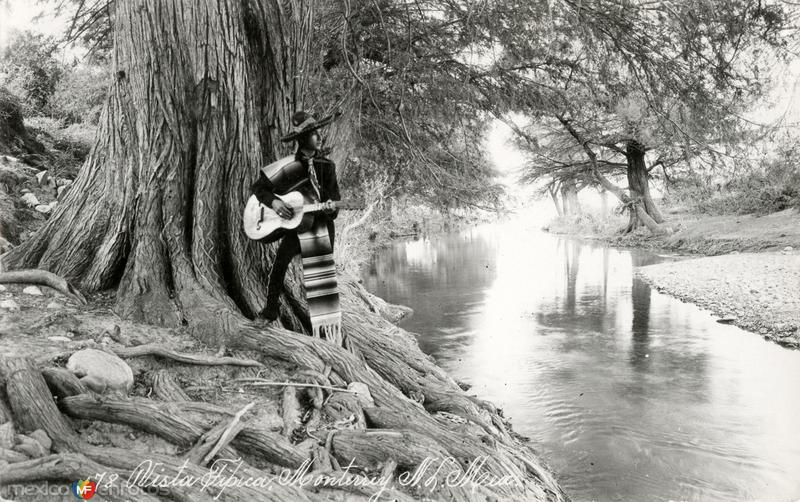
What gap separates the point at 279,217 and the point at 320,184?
39cm

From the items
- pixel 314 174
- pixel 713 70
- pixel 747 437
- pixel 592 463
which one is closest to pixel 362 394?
pixel 314 174

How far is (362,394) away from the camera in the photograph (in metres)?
3.81

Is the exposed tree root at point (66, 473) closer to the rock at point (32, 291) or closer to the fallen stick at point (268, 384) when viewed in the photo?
the fallen stick at point (268, 384)

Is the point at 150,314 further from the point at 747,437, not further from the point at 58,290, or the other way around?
the point at 747,437

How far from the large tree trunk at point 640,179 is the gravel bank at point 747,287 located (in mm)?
10995

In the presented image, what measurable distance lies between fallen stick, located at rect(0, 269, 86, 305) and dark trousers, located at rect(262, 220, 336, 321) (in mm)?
1476

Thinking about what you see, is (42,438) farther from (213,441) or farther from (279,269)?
(279,269)

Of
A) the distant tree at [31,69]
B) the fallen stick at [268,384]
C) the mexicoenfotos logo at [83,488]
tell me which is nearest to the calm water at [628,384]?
the fallen stick at [268,384]

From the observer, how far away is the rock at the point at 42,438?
2561mm

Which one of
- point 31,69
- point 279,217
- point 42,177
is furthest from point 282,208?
point 31,69

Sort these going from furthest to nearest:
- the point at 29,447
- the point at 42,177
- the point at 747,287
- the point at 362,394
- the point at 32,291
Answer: the point at 747,287 → the point at 42,177 → the point at 32,291 → the point at 362,394 → the point at 29,447

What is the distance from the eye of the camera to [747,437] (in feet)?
21.2

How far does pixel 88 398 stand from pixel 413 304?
12760 millimetres

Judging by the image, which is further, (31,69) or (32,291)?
(31,69)
